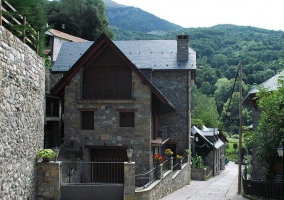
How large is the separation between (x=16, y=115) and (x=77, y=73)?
10.7m

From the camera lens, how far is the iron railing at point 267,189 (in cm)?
1906

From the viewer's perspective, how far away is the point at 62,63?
96.5 ft

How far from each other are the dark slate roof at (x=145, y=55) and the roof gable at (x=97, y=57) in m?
5.20

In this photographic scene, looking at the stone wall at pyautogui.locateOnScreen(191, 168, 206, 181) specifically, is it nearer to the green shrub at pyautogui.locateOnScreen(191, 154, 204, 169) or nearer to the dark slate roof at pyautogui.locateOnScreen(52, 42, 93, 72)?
the green shrub at pyautogui.locateOnScreen(191, 154, 204, 169)

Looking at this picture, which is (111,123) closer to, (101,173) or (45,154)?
(101,173)

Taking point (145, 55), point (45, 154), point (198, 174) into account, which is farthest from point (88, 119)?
point (198, 174)

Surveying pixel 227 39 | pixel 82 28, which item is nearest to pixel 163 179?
pixel 82 28

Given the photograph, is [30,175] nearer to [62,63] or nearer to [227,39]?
[62,63]

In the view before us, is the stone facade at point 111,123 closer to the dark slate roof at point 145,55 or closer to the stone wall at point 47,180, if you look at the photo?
the dark slate roof at point 145,55

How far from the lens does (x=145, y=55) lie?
2956 cm

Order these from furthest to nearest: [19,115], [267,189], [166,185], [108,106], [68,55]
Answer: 1. [68,55]
2. [108,106]
3. [166,185]
4. [267,189]
5. [19,115]

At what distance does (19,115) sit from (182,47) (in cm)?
1817

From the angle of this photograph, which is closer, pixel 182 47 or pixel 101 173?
pixel 101 173

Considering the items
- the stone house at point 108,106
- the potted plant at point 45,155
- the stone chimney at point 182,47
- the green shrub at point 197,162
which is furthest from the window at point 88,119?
the green shrub at point 197,162
